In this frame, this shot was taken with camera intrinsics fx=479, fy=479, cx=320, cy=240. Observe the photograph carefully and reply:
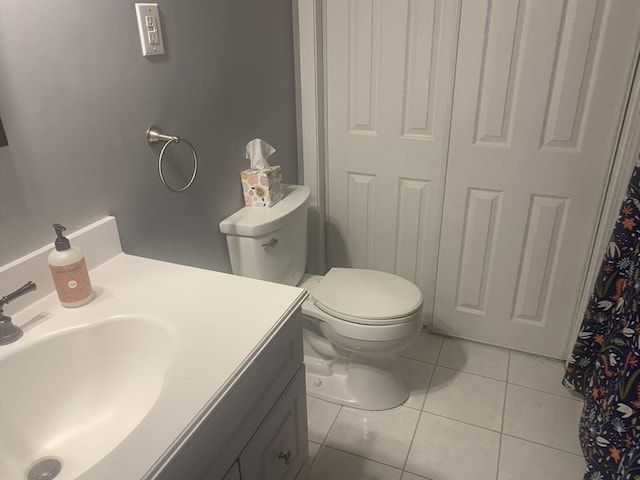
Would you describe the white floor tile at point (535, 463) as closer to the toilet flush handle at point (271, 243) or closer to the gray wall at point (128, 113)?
the toilet flush handle at point (271, 243)

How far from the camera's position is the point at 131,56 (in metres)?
1.15

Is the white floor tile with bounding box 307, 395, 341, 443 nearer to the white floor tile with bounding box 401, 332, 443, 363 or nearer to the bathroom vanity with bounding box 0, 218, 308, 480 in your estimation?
the white floor tile with bounding box 401, 332, 443, 363

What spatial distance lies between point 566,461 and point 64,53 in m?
1.86

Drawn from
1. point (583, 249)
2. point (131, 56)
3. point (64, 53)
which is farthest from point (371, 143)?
point (64, 53)

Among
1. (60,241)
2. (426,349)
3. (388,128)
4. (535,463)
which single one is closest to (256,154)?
(388,128)

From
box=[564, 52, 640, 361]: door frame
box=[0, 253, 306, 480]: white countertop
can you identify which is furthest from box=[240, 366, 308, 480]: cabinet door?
box=[564, 52, 640, 361]: door frame

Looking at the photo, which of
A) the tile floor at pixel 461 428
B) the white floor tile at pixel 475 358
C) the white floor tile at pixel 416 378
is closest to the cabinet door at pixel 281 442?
the tile floor at pixel 461 428

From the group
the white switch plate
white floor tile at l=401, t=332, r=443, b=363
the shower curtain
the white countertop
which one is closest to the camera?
the white countertop

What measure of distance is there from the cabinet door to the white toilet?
488 millimetres

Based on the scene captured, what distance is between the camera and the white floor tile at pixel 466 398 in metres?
1.78

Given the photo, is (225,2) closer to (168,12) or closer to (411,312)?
(168,12)

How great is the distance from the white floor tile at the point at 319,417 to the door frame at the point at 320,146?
70 centimetres

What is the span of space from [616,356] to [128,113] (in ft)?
4.91

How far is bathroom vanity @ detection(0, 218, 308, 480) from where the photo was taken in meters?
0.78
